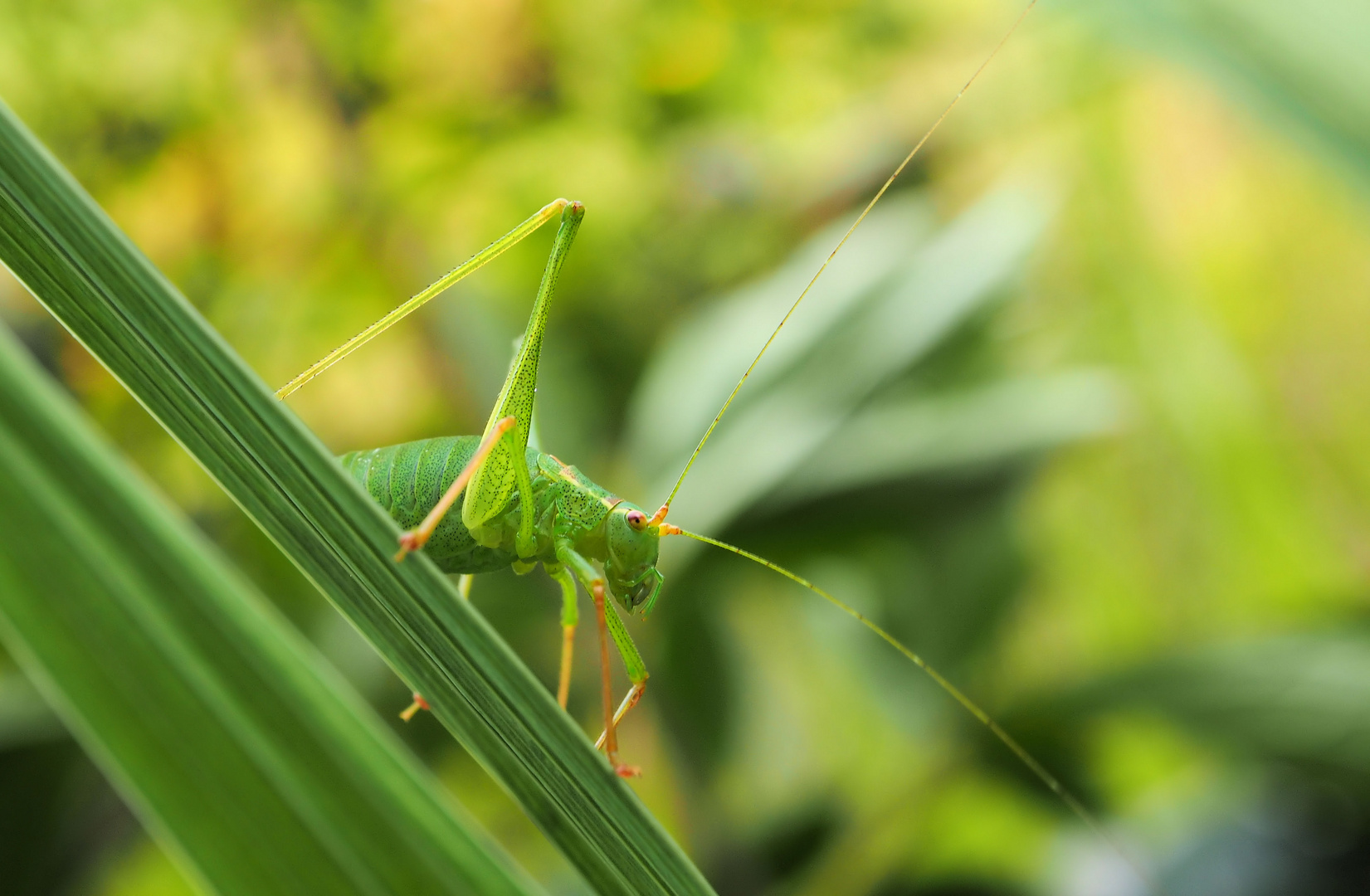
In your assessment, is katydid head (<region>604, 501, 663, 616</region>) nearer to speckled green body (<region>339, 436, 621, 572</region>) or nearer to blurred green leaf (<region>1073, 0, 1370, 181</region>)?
speckled green body (<region>339, 436, 621, 572</region>)

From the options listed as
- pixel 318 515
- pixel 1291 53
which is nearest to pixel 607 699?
pixel 318 515

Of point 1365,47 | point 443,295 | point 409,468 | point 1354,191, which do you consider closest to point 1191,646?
point 1354,191

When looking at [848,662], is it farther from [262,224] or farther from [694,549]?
[262,224]

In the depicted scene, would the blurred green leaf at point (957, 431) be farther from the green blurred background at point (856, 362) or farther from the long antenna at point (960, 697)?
the long antenna at point (960, 697)

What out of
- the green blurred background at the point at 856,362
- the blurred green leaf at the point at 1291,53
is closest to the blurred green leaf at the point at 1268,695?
the green blurred background at the point at 856,362

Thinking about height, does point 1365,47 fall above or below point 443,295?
below

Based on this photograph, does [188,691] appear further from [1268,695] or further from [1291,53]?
[1268,695]

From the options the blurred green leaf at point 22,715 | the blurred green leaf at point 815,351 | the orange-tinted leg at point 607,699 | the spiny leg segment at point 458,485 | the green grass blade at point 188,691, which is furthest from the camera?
the blurred green leaf at point 815,351
